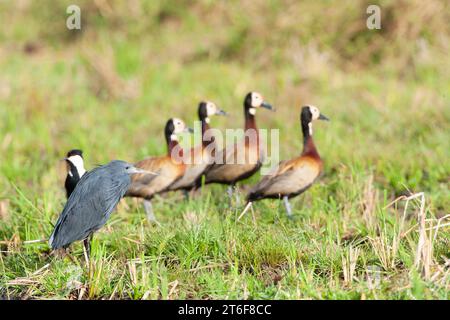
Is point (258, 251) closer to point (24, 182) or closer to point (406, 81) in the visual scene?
point (24, 182)

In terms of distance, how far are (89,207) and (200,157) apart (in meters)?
2.25

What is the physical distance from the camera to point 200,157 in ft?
22.6

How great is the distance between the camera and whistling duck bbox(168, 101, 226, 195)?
674 cm

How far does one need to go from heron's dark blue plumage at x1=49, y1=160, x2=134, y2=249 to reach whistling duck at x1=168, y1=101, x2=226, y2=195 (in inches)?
73.8

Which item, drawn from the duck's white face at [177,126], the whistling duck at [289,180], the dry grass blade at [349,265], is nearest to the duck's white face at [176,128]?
the duck's white face at [177,126]

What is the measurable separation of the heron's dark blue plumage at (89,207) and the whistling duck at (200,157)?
1874 millimetres

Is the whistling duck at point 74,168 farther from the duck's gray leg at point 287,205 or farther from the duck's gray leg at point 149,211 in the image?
the duck's gray leg at point 287,205

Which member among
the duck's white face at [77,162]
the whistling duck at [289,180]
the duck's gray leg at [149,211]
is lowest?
the duck's gray leg at [149,211]

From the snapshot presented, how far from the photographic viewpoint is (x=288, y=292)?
436cm

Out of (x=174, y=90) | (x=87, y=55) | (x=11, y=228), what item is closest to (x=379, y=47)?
(x=174, y=90)

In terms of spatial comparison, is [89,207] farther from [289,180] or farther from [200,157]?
[200,157]

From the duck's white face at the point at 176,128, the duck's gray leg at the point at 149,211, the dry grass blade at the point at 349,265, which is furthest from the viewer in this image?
the duck's white face at the point at 176,128

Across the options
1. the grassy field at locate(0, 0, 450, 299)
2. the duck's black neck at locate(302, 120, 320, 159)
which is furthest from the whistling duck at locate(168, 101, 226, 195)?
the duck's black neck at locate(302, 120, 320, 159)

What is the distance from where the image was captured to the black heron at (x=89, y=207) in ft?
15.4
